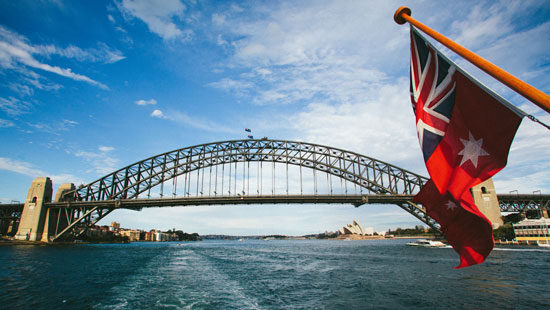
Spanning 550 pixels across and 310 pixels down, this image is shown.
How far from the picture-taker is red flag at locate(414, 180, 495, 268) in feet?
14.5

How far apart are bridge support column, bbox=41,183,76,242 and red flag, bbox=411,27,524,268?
66107 mm

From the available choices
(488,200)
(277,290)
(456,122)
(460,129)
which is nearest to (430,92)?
(456,122)

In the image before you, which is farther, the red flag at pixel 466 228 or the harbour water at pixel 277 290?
the harbour water at pixel 277 290

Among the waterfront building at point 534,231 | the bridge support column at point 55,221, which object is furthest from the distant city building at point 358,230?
the bridge support column at point 55,221

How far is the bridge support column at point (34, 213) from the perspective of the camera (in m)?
49.8

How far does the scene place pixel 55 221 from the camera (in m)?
53.8

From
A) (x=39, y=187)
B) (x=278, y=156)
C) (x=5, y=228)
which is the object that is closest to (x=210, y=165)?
(x=278, y=156)

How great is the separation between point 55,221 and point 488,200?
8325 centimetres

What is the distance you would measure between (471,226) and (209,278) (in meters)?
16.2

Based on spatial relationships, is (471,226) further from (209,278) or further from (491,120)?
(209,278)

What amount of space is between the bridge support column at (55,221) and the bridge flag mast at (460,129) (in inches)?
2603

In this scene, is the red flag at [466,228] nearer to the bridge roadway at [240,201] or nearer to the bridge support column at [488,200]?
the bridge roadway at [240,201]

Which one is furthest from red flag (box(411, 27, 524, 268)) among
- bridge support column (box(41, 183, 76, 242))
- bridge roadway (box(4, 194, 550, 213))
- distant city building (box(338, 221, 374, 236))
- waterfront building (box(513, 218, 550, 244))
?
distant city building (box(338, 221, 374, 236))

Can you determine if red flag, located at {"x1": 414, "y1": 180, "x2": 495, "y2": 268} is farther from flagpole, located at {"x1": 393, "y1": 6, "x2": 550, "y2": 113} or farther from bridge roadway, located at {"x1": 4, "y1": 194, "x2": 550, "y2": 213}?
bridge roadway, located at {"x1": 4, "y1": 194, "x2": 550, "y2": 213}
